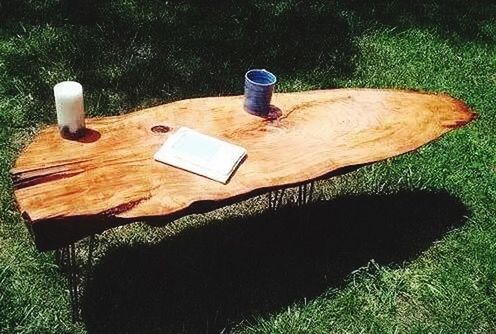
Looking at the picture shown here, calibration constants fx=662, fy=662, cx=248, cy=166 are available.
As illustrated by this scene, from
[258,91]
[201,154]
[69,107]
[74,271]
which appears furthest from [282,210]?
[69,107]

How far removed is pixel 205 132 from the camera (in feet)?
10.4

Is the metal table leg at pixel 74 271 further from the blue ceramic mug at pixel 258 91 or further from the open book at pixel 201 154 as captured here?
the blue ceramic mug at pixel 258 91

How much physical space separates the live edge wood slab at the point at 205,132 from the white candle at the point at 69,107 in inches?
2.2

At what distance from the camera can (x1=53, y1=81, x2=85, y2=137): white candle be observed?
2.90m

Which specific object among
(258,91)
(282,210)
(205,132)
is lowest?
(282,210)

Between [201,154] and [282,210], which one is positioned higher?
[201,154]

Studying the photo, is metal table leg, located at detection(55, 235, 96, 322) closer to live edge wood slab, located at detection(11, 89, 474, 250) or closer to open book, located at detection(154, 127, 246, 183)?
live edge wood slab, located at detection(11, 89, 474, 250)

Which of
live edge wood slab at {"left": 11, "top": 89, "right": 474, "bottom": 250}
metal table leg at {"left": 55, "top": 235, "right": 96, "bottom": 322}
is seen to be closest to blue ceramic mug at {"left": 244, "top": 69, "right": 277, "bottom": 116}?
live edge wood slab at {"left": 11, "top": 89, "right": 474, "bottom": 250}

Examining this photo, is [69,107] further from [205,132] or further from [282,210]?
[282,210]

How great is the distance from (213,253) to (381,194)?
45.8 inches

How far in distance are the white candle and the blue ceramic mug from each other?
2.67 ft

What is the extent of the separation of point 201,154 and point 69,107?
0.62m

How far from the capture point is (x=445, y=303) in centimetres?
336

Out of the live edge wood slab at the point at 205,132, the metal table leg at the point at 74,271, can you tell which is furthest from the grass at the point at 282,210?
the live edge wood slab at the point at 205,132
